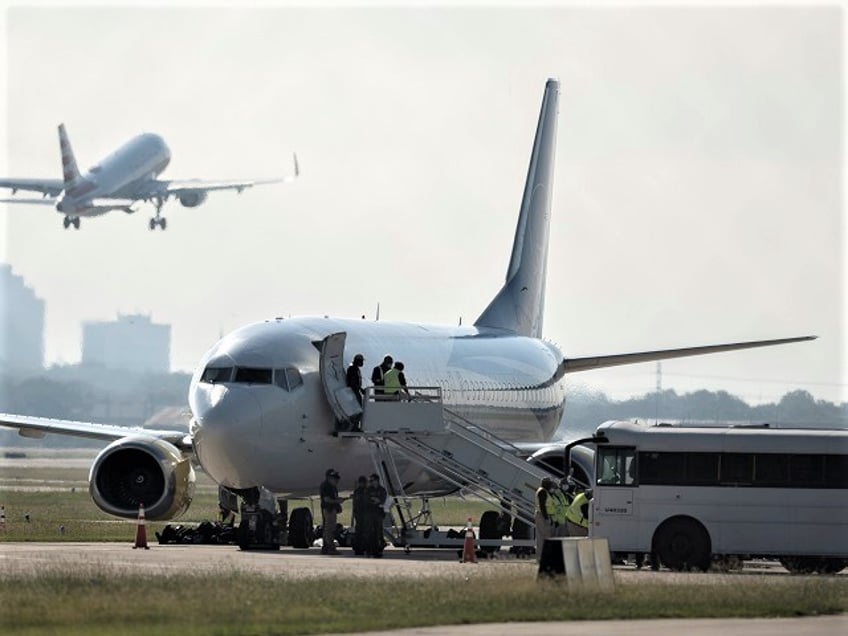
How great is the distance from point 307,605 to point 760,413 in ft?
174

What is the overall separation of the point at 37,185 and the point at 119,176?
576 centimetres

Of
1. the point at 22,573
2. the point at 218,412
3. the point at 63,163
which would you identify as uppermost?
the point at 63,163

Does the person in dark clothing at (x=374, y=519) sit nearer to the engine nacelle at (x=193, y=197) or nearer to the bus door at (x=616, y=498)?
the bus door at (x=616, y=498)

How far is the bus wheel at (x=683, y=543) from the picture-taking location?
3741 cm

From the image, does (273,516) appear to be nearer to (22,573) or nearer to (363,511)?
(363,511)

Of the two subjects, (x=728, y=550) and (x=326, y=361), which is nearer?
(x=728, y=550)

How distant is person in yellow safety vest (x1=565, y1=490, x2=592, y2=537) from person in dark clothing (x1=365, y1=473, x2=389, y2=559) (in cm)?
365

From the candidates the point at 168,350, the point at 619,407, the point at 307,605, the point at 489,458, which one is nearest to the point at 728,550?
the point at 489,458

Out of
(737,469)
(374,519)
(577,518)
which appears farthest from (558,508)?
(374,519)

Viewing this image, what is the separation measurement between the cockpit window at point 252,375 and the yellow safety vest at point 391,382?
8.06 feet

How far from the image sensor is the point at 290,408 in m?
41.1

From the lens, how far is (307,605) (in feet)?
89.1

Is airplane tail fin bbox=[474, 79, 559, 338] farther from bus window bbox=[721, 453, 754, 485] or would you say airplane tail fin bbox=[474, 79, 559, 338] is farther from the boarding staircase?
bus window bbox=[721, 453, 754, 485]

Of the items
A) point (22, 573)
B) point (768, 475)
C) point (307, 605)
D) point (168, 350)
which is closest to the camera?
point (307, 605)
